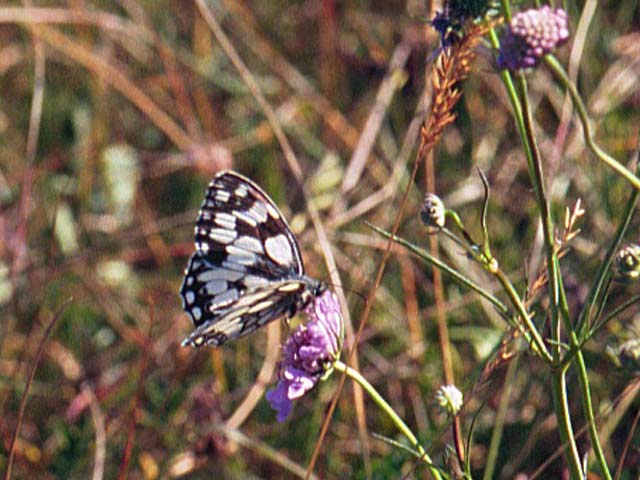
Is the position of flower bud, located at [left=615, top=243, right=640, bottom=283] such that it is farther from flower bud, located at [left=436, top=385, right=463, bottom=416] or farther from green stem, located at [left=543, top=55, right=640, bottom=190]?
flower bud, located at [left=436, top=385, right=463, bottom=416]

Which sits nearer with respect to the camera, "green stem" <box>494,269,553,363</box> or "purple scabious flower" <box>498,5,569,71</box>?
"purple scabious flower" <box>498,5,569,71</box>

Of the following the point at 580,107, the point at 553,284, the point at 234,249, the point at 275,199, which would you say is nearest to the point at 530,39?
the point at 580,107

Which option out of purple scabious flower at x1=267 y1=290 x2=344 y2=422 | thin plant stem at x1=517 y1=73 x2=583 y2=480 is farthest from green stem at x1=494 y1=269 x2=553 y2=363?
purple scabious flower at x1=267 y1=290 x2=344 y2=422

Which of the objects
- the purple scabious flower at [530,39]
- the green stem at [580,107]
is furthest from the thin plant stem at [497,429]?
the purple scabious flower at [530,39]

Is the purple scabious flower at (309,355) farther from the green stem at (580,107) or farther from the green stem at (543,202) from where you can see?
the green stem at (580,107)

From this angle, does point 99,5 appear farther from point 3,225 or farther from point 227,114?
point 3,225

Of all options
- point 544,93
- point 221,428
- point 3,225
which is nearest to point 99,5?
point 3,225

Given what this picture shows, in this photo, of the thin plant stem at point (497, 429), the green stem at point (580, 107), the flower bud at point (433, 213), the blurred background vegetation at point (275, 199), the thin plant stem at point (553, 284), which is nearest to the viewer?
the green stem at point (580, 107)
